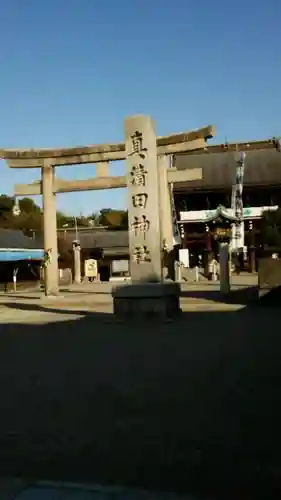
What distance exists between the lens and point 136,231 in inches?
599

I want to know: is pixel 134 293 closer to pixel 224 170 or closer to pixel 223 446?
pixel 223 446

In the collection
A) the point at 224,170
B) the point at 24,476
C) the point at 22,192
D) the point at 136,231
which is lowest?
the point at 24,476

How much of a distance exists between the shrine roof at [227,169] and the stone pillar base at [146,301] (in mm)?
→ 28309

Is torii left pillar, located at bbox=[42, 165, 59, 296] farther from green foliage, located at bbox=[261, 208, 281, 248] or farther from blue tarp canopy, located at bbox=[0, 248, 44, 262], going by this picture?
green foliage, located at bbox=[261, 208, 281, 248]

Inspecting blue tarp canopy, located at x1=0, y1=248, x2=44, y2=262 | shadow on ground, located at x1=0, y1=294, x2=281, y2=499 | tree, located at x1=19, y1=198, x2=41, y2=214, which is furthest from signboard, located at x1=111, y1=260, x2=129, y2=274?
shadow on ground, located at x1=0, y1=294, x2=281, y2=499

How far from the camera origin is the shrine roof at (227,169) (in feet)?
141

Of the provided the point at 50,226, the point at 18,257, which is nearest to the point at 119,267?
the point at 18,257

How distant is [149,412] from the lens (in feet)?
18.8

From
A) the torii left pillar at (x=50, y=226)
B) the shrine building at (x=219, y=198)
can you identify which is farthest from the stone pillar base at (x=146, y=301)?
the shrine building at (x=219, y=198)

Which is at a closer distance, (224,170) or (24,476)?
(24,476)

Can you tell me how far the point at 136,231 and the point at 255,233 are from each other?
93.9 ft

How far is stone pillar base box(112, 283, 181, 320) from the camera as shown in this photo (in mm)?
14297

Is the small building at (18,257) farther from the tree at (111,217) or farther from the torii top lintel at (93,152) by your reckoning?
the tree at (111,217)

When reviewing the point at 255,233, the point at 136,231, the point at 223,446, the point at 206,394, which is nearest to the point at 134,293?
the point at 136,231
